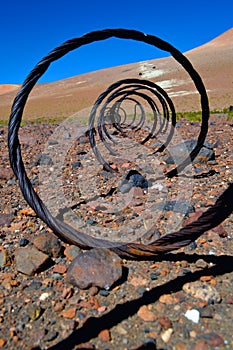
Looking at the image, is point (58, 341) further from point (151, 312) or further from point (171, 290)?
point (171, 290)

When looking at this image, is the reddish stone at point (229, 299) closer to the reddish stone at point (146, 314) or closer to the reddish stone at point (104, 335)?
the reddish stone at point (146, 314)

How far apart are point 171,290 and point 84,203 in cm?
156

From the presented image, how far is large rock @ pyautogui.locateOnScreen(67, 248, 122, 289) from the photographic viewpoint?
1.74 metres

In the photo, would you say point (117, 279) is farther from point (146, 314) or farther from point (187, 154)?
point (187, 154)

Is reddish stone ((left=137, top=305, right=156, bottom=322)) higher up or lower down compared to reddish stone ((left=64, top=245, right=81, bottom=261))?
lower down

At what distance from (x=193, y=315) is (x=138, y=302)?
27 cm

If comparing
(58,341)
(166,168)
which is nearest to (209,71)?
(166,168)

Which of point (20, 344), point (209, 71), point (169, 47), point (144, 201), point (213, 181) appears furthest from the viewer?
point (209, 71)

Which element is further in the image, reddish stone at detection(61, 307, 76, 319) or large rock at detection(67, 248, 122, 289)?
large rock at detection(67, 248, 122, 289)

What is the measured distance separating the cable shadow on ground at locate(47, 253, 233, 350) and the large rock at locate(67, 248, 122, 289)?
162 mm

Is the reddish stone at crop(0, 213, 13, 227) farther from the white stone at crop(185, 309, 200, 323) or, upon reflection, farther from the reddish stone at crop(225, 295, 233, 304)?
the reddish stone at crop(225, 295, 233, 304)

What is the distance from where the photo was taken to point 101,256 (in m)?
1.80

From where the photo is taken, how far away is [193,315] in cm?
153

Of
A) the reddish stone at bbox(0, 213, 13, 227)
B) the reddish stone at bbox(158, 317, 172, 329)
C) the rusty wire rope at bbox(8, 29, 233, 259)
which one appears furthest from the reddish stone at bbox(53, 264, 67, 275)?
the reddish stone at bbox(0, 213, 13, 227)
